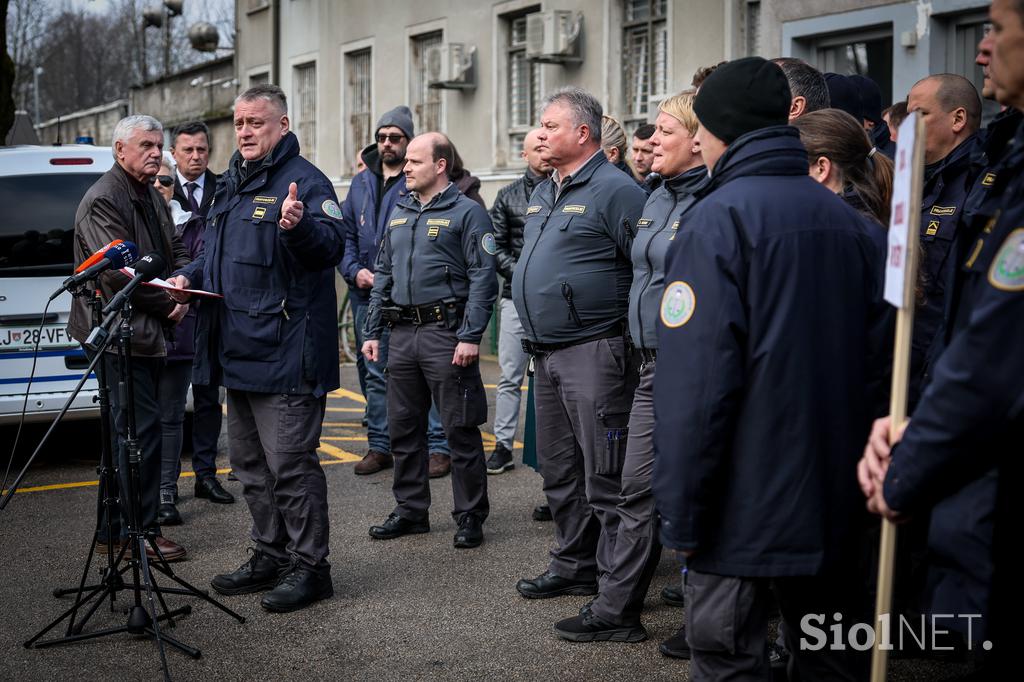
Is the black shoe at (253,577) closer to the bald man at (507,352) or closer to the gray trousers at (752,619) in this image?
the bald man at (507,352)

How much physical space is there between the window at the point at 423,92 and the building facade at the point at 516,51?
0.02m

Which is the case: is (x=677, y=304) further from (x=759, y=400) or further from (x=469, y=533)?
(x=469, y=533)

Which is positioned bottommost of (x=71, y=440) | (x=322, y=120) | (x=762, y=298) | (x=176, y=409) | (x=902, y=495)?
(x=71, y=440)

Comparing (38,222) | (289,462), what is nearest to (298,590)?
(289,462)

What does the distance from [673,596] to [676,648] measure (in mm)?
645

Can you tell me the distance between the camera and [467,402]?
646cm

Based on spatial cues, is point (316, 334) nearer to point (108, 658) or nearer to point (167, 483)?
point (108, 658)

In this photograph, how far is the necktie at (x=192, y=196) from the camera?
305 inches

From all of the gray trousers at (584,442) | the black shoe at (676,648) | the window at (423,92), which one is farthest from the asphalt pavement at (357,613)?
the window at (423,92)

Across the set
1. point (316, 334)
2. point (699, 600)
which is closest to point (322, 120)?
point (316, 334)

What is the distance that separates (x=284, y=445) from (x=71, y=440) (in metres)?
4.97

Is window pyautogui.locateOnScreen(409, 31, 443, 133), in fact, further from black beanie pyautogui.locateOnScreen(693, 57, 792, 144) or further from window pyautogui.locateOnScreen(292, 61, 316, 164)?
black beanie pyautogui.locateOnScreen(693, 57, 792, 144)

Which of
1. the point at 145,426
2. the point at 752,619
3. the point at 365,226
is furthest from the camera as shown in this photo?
the point at 365,226

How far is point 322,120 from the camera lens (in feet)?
75.5
